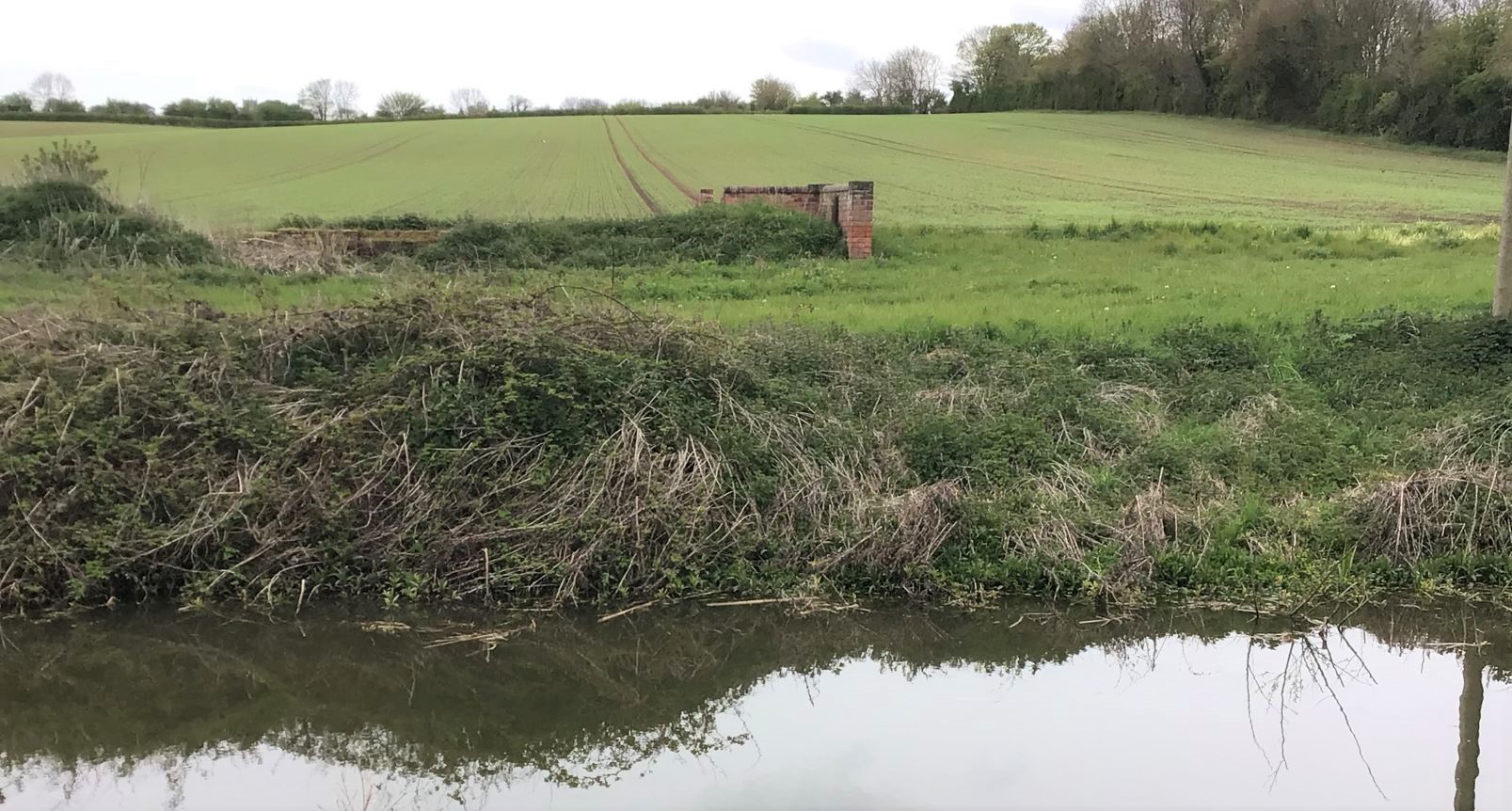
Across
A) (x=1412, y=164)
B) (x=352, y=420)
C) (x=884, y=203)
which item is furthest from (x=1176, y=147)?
(x=352, y=420)

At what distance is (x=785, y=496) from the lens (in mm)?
6867

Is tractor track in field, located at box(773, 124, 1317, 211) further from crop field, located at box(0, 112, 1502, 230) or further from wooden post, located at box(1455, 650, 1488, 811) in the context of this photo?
wooden post, located at box(1455, 650, 1488, 811)

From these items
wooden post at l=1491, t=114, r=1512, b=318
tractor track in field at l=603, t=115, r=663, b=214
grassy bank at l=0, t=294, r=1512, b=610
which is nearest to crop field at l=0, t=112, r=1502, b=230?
tractor track in field at l=603, t=115, r=663, b=214

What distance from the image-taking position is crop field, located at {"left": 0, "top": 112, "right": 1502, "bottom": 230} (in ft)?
79.9

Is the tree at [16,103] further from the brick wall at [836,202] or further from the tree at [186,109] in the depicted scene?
the brick wall at [836,202]

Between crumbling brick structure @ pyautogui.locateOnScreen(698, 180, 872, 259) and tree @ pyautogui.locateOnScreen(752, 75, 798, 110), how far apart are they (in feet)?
226

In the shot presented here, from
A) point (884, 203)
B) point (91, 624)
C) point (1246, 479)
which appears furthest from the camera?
point (884, 203)

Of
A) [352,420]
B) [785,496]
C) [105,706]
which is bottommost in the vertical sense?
[105,706]

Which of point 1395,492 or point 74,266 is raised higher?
point 74,266

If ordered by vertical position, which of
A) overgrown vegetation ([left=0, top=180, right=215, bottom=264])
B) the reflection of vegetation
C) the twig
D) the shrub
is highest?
the shrub

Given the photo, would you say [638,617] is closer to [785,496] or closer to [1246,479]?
[785,496]

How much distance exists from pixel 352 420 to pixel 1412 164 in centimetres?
4716

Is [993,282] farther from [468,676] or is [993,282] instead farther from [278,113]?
[278,113]

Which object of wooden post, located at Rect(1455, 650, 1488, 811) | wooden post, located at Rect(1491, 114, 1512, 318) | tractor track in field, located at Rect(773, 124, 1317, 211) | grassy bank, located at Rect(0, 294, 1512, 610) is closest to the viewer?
wooden post, located at Rect(1455, 650, 1488, 811)
